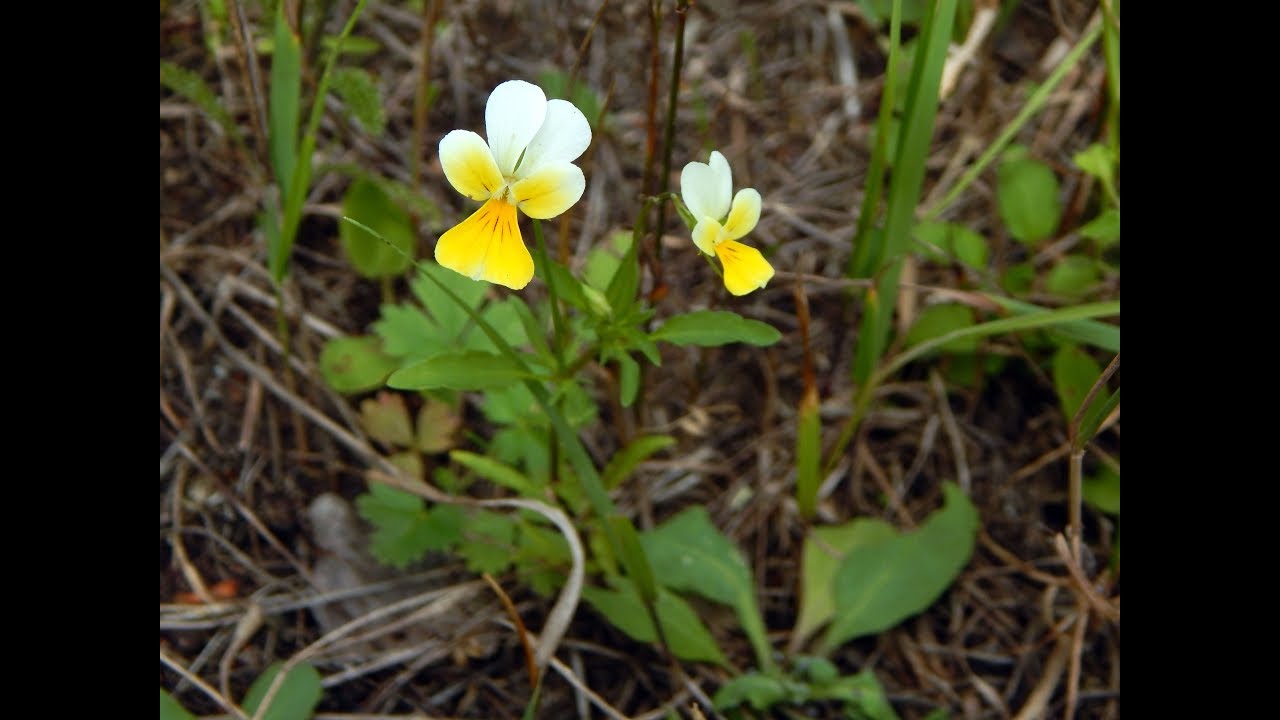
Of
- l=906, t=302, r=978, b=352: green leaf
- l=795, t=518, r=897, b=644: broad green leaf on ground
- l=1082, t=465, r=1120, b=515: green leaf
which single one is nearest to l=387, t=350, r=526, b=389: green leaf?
l=795, t=518, r=897, b=644: broad green leaf on ground

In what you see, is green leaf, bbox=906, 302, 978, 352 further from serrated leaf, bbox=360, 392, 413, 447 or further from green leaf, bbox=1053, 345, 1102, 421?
serrated leaf, bbox=360, 392, 413, 447

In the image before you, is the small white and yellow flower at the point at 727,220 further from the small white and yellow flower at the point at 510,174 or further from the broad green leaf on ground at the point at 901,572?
the broad green leaf on ground at the point at 901,572

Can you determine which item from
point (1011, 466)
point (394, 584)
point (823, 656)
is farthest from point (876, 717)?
point (394, 584)

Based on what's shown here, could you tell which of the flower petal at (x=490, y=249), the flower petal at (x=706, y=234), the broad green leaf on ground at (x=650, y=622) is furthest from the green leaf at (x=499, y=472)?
the flower petal at (x=706, y=234)

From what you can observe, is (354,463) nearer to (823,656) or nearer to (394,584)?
(394,584)

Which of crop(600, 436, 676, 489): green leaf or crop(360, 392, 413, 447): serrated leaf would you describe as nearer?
crop(600, 436, 676, 489): green leaf

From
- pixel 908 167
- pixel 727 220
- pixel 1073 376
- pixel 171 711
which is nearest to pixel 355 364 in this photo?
pixel 171 711

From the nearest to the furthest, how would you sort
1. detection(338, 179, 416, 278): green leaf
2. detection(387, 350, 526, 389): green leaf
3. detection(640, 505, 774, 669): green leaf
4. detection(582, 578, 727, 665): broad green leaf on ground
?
detection(387, 350, 526, 389): green leaf → detection(582, 578, 727, 665): broad green leaf on ground → detection(640, 505, 774, 669): green leaf → detection(338, 179, 416, 278): green leaf
